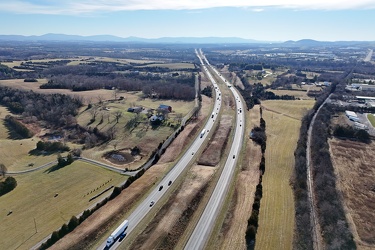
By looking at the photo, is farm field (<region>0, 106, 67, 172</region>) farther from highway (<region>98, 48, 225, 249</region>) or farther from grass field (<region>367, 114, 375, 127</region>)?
grass field (<region>367, 114, 375, 127</region>)

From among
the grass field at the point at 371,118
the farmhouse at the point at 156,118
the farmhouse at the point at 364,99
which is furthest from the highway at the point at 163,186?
the farmhouse at the point at 364,99

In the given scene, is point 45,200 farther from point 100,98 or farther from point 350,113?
point 350,113

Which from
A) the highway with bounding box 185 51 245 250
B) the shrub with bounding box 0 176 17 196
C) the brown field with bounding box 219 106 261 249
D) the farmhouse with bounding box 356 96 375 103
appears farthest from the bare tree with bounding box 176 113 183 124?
the farmhouse with bounding box 356 96 375 103

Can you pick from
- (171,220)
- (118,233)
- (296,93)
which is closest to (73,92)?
(296,93)

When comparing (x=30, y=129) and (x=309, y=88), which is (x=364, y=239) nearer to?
(x=30, y=129)

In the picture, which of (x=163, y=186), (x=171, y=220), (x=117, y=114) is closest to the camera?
(x=171, y=220)

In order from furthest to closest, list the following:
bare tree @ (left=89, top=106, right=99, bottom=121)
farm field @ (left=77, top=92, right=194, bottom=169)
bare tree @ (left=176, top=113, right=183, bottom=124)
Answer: bare tree @ (left=89, top=106, right=99, bottom=121)
bare tree @ (left=176, top=113, right=183, bottom=124)
farm field @ (left=77, top=92, right=194, bottom=169)
